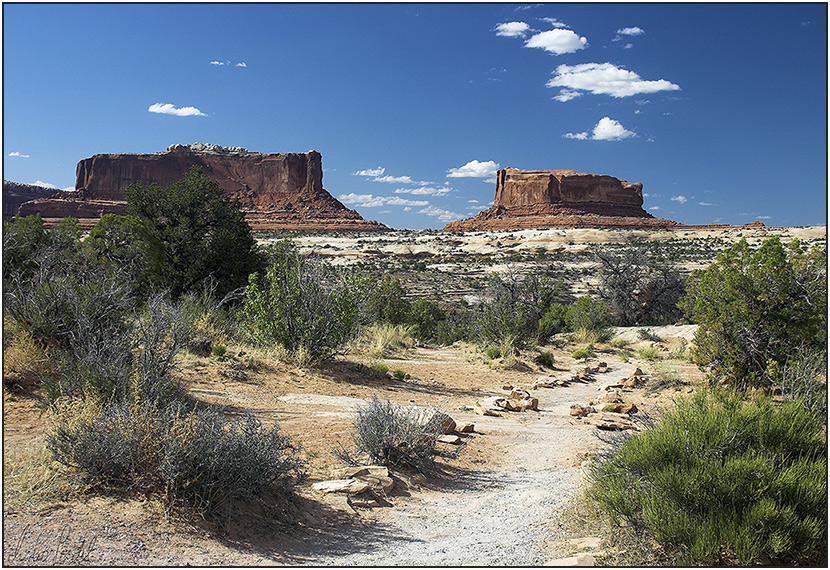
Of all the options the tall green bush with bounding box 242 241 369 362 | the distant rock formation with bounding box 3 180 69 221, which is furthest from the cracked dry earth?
the distant rock formation with bounding box 3 180 69 221

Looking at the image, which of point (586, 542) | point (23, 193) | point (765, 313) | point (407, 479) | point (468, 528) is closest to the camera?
point (586, 542)

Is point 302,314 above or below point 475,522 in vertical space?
above

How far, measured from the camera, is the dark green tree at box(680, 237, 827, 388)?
30.1 ft

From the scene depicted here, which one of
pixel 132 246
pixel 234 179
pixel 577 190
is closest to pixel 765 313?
pixel 132 246

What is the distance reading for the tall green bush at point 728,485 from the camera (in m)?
3.51

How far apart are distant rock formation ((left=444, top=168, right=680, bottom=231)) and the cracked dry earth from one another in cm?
10346

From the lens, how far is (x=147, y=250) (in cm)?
1527

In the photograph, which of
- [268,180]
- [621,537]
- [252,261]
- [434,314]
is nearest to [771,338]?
[621,537]

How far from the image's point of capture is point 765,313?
9484mm

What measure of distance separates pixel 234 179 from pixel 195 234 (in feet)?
410

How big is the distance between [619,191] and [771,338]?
124 meters

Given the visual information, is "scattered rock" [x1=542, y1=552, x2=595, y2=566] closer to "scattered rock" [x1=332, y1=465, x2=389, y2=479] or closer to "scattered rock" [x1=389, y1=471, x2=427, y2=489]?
"scattered rock" [x1=389, y1=471, x2=427, y2=489]

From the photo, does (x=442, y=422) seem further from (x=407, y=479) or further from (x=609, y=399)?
(x=609, y=399)

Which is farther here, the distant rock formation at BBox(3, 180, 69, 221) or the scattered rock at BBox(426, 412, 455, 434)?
the distant rock formation at BBox(3, 180, 69, 221)
